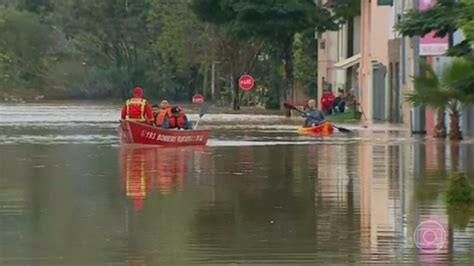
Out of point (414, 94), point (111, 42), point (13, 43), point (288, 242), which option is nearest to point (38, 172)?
point (414, 94)

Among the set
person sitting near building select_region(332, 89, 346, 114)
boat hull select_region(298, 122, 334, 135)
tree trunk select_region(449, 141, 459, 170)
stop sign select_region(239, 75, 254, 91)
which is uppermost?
stop sign select_region(239, 75, 254, 91)

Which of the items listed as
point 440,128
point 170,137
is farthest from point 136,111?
point 440,128

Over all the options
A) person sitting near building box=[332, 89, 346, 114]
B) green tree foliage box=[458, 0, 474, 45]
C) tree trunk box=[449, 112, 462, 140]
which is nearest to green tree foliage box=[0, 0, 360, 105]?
person sitting near building box=[332, 89, 346, 114]

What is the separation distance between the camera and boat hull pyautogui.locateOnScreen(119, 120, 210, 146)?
104ft

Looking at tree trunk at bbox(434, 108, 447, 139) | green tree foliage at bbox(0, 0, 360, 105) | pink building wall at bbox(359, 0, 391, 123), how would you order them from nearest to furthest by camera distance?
tree trunk at bbox(434, 108, 447, 139) → pink building wall at bbox(359, 0, 391, 123) → green tree foliage at bbox(0, 0, 360, 105)

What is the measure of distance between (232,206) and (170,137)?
14.8 meters

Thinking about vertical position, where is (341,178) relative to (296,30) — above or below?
below

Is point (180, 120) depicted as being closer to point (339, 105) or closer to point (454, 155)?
point (454, 155)

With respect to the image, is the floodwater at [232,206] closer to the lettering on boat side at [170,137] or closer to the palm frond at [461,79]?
the lettering on boat side at [170,137]

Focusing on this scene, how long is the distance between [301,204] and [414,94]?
11.8ft

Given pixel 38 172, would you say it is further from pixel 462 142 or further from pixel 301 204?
pixel 462 142

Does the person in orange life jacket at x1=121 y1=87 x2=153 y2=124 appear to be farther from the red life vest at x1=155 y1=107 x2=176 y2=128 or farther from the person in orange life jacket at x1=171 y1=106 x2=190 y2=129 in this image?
the person in orange life jacket at x1=171 y1=106 x2=190 y2=129

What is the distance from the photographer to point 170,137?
32281 millimetres

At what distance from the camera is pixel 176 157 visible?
28266 mm
